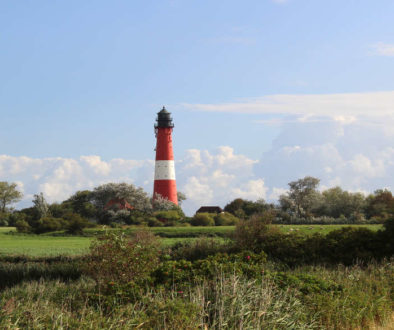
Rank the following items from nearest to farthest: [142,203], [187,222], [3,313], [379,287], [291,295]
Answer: [3,313] < [291,295] < [379,287] < [187,222] < [142,203]

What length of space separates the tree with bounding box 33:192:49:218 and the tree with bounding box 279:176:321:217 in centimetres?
2614

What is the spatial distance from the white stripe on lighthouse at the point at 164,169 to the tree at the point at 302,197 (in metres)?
12.8

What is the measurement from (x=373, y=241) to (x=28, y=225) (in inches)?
1531

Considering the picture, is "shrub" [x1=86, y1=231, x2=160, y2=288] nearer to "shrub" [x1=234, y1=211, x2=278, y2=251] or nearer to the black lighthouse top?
"shrub" [x1=234, y1=211, x2=278, y2=251]

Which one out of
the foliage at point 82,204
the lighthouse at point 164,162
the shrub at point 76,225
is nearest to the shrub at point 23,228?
the shrub at point 76,225

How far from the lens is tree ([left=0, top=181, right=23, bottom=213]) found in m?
77.3

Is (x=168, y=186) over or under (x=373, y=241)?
over

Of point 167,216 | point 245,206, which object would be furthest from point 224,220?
point 245,206

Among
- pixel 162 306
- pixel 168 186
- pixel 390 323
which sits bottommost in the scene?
pixel 390 323

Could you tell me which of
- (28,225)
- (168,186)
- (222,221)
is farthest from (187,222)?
(28,225)

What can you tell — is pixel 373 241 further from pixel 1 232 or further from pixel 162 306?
pixel 1 232

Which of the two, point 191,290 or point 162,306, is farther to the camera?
point 191,290

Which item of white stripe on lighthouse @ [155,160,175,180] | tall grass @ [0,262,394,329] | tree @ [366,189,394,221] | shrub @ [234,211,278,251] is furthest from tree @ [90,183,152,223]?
tall grass @ [0,262,394,329]

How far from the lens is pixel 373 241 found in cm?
2323
